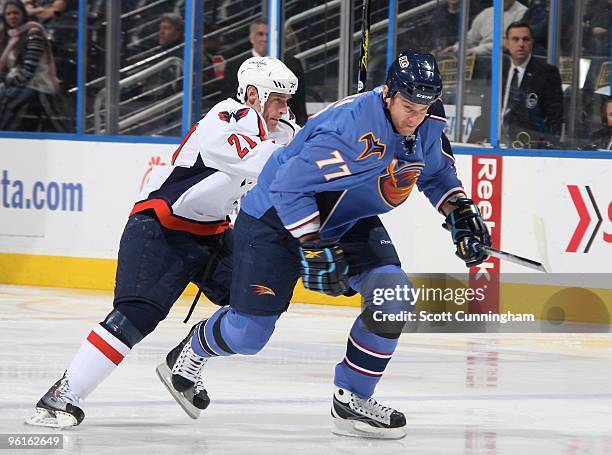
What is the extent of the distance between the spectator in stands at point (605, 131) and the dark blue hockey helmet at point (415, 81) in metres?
3.43

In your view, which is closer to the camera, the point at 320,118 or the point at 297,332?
the point at 320,118

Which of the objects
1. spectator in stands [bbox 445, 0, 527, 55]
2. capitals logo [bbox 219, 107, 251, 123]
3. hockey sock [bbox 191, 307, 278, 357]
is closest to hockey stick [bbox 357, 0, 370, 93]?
spectator in stands [bbox 445, 0, 527, 55]

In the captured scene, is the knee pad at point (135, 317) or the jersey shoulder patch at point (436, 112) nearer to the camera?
the jersey shoulder patch at point (436, 112)

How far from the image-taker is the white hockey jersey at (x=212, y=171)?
15.6 ft

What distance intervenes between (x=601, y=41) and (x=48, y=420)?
405cm

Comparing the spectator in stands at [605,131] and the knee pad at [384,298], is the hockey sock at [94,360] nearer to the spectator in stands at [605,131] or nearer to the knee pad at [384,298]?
the knee pad at [384,298]

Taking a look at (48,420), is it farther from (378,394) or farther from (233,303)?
(378,394)

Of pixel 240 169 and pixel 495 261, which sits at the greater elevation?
pixel 240 169

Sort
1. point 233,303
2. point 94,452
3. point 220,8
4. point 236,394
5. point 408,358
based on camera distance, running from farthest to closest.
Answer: point 220,8 < point 408,358 < point 236,394 < point 233,303 < point 94,452

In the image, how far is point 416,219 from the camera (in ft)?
26.7

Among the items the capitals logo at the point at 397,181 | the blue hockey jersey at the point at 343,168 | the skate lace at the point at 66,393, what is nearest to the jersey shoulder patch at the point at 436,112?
the blue hockey jersey at the point at 343,168

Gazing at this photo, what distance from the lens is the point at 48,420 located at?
4.69 meters

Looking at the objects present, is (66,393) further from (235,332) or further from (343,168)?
(343,168)

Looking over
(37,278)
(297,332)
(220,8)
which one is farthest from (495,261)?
(37,278)
